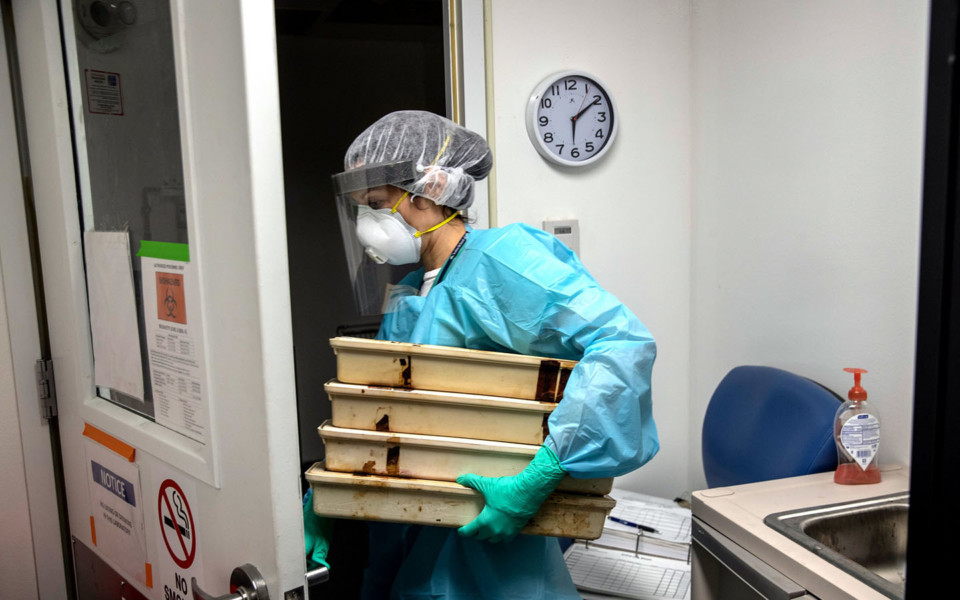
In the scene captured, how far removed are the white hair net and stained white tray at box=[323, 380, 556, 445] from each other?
523 mm

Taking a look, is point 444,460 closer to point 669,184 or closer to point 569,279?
point 569,279

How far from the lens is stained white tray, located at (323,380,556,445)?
108 cm

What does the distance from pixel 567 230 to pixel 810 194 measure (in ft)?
2.25

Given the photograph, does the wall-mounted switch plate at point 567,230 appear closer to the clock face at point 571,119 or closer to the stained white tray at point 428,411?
the clock face at point 571,119

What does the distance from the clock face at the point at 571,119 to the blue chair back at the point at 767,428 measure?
81 cm

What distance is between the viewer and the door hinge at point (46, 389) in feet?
4.24

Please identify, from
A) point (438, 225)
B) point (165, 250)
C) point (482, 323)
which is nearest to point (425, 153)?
point (438, 225)

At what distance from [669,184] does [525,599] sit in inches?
56.9

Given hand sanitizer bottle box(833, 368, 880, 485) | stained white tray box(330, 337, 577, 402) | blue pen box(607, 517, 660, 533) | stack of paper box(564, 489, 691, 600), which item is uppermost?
stained white tray box(330, 337, 577, 402)

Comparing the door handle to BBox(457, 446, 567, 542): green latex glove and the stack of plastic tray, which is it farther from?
BBox(457, 446, 567, 542): green latex glove

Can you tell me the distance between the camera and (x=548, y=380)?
1.14 meters

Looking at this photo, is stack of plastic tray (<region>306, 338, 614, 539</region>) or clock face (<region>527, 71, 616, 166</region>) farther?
clock face (<region>527, 71, 616, 166</region>)

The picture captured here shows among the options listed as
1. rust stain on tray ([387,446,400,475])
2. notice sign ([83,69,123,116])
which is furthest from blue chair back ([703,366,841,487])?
notice sign ([83,69,123,116])

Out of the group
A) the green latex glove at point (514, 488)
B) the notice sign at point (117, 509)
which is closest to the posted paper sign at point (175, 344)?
the notice sign at point (117, 509)
